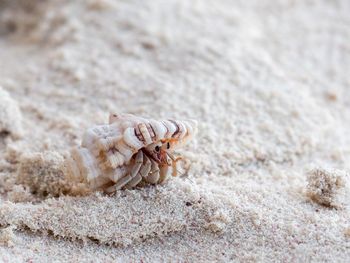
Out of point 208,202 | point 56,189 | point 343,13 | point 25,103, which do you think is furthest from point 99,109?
point 343,13

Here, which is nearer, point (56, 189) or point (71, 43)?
point (56, 189)

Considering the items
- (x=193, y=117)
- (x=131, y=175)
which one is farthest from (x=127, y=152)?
(x=193, y=117)

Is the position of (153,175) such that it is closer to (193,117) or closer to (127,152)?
(127,152)

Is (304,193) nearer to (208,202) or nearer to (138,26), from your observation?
(208,202)
